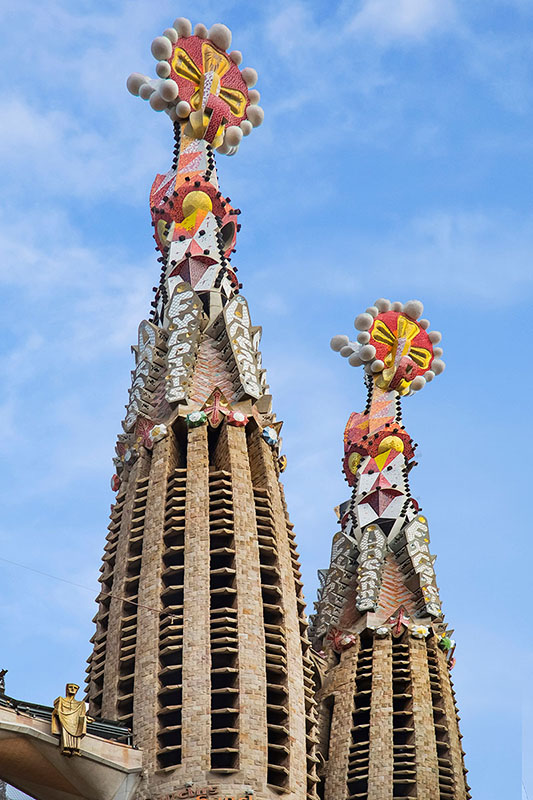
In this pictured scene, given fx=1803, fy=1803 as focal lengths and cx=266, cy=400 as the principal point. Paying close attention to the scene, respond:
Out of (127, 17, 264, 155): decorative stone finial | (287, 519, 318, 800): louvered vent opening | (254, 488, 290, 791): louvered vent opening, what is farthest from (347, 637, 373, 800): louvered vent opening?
(127, 17, 264, 155): decorative stone finial

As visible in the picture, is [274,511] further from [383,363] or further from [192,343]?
[383,363]

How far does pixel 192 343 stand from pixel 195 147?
9.02m

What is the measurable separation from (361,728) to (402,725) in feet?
4.46

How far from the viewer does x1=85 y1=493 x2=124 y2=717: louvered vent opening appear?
48.6 metres

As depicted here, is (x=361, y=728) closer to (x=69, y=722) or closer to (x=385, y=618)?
(x=385, y=618)

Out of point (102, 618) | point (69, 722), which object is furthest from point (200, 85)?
point (69, 722)

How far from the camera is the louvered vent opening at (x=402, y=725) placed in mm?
56438

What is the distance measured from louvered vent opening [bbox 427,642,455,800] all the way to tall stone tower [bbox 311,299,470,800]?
3cm

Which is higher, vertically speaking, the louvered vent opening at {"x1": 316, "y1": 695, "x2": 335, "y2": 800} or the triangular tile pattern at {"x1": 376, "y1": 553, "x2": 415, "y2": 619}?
the triangular tile pattern at {"x1": 376, "y1": 553, "x2": 415, "y2": 619}

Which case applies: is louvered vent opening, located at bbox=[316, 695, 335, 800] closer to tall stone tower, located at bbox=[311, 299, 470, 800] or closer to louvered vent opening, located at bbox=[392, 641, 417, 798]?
tall stone tower, located at bbox=[311, 299, 470, 800]

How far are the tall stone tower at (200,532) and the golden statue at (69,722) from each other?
249cm

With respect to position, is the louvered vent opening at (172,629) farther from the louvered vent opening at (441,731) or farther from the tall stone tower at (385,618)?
the louvered vent opening at (441,731)

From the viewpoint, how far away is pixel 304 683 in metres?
49.3

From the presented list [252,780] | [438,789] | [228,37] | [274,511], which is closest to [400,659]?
[438,789]
